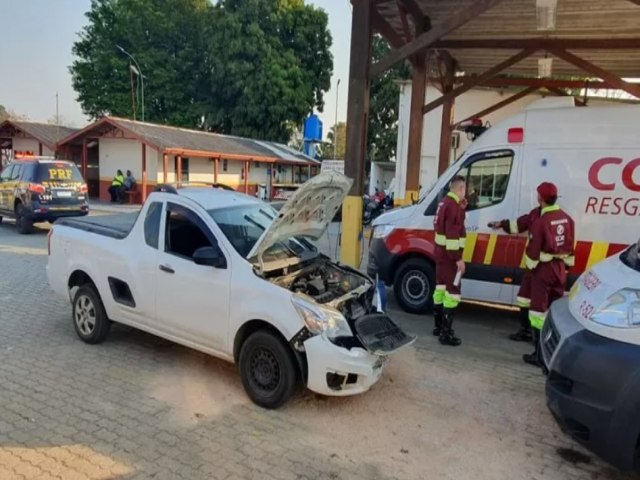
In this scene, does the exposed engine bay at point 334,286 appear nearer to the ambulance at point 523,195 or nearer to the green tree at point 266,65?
the ambulance at point 523,195

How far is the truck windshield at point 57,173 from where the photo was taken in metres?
13.9

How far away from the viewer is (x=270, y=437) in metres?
3.81

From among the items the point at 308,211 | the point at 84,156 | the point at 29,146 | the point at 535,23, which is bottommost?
the point at 308,211

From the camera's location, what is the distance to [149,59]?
130 ft

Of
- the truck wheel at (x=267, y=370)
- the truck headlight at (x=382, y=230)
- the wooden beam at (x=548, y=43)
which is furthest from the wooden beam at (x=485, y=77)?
the truck wheel at (x=267, y=370)

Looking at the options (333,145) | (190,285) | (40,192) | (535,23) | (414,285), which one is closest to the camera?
(190,285)

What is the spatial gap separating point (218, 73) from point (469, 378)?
3572 cm

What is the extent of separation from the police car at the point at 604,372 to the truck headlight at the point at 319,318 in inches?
61.3

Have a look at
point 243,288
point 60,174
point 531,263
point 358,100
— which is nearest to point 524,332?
point 531,263

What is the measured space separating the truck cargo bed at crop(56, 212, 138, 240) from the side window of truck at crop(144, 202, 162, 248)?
1.03 ft

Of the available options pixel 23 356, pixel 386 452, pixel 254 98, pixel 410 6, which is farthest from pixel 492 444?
pixel 254 98

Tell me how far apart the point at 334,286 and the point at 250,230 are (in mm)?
978

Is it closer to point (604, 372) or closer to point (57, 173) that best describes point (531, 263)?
point (604, 372)

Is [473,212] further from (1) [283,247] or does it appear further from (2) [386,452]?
(2) [386,452]
